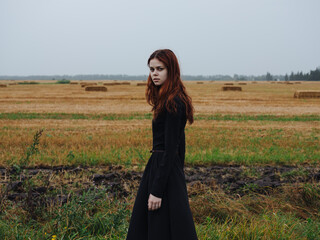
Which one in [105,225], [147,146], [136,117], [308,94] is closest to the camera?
[105,225]

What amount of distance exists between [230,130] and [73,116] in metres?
8.63

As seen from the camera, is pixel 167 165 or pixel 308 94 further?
pixel 308 94

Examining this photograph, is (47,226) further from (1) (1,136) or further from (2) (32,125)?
(2) (32,125)

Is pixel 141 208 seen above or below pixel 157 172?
below

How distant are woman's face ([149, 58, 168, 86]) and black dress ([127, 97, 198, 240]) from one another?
24 centimetres

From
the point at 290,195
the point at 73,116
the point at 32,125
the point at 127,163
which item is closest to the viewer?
the point at 290,195

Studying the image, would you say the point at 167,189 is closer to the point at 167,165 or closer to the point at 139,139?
the point at 167,165

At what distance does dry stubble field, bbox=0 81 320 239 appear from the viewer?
14.9ft

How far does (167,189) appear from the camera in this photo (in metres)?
3.06

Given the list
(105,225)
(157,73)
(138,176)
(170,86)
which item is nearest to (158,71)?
(157,73)

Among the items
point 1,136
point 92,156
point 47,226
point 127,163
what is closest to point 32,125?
point 1,136

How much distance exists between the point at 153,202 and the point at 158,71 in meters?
1.12

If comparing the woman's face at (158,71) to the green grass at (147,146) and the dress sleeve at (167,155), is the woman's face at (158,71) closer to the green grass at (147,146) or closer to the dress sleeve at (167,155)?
the dress sleeve at (167,155)

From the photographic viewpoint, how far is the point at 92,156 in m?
9.28
